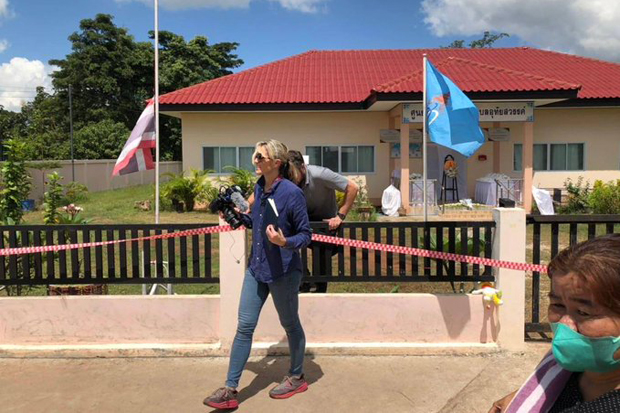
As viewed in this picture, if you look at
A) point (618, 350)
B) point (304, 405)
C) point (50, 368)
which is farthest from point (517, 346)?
point (50, 368)

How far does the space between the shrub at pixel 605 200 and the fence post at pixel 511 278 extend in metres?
11.7

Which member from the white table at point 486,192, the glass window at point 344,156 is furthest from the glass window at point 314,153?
the white table at point 486,192

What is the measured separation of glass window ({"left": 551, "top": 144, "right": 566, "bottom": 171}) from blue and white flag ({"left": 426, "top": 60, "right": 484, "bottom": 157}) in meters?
13.8

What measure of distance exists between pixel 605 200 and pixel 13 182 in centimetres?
1423

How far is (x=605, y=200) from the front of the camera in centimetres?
1434

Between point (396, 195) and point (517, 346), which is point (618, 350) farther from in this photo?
point (396, 195)

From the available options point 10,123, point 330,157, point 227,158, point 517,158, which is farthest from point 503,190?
point 10,123

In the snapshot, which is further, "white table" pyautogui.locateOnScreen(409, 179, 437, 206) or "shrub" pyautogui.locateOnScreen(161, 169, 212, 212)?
"shrub" pyautogui.locateOnScreen(161, 169, 212, 212)

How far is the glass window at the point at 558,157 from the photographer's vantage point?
1708cm

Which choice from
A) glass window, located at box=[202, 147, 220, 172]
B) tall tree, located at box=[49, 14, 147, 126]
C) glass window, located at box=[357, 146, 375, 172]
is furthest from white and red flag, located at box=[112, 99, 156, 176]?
tall tree, located at box=[49, 14, 147, 126]

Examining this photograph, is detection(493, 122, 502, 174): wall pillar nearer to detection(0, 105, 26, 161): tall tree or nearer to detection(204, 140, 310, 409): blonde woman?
detection(204, 140, 310, 409): blonde woman

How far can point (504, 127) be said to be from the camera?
17062 millimetres

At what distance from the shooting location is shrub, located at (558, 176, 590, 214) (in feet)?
51.4

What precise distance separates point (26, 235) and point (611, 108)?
17551 millimetres
